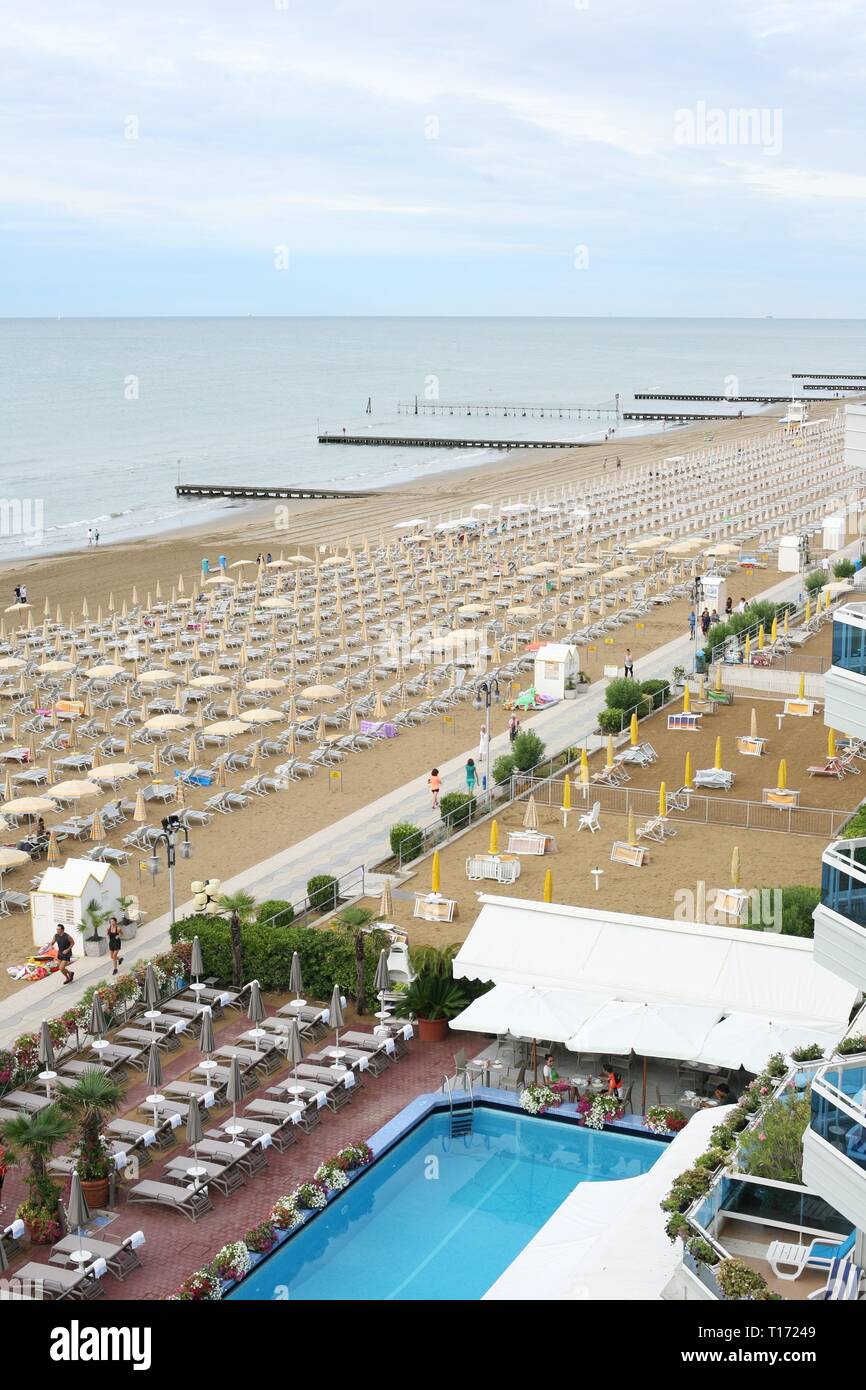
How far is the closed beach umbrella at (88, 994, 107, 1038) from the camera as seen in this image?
60.8ft

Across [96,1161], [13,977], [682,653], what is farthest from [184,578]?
[96,1161]

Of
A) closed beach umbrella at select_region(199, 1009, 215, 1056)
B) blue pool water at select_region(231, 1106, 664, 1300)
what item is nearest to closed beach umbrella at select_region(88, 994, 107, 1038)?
closed beach umbrella at select_region(199, 1009, 215, 1056)

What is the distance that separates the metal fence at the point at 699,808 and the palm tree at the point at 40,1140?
513 inches

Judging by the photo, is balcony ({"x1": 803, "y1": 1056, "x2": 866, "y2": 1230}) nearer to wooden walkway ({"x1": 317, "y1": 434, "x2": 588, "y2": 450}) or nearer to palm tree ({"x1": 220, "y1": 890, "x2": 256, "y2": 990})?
palm tree ({"x1": 220, "y1": 890, "x2": 256, "y2": 990})

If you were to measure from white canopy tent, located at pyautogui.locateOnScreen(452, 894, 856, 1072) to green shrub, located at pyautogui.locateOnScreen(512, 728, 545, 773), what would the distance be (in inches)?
365

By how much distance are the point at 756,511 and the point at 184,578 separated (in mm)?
25228

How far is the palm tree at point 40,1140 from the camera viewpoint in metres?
14.3

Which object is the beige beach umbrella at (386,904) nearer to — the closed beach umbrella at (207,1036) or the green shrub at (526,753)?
the closed beach umbrella at (207,1036)

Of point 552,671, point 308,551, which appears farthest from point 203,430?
point 552,671

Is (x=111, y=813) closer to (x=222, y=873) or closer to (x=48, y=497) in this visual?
(x=222, y=873)

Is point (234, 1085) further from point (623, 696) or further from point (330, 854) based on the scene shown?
point (623, 696)

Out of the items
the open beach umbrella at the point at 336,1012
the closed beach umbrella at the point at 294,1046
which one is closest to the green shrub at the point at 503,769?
the open beach umbrella at the point at 336,1012

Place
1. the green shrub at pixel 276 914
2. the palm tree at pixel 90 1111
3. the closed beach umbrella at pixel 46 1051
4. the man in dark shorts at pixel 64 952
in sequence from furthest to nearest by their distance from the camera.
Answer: the green shrub at pixel 276 914 < the man in dark shorts at pixel 64 952 < the closed beach umbrella at pixel 46 1051 < the palm tree at pixel 90 1111

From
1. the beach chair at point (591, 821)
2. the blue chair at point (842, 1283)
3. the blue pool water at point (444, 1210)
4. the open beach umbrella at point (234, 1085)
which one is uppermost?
the beach chair at point (591, 821)
